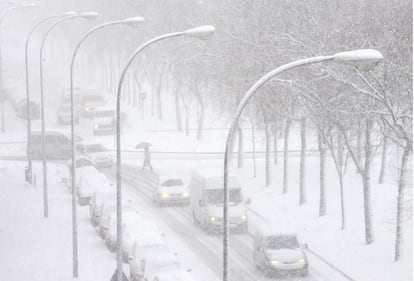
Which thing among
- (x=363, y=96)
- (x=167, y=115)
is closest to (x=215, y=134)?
(x=167, y=115)

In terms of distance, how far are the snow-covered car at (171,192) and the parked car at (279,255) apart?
1125cm

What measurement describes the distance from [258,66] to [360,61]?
22.1 m

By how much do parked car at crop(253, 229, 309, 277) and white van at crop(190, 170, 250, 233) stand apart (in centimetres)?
479

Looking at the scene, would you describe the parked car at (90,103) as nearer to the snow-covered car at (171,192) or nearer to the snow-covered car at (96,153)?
the snow-covered car at (96,153)

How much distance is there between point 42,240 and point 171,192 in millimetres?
8056

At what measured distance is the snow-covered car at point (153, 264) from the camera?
2089 cm

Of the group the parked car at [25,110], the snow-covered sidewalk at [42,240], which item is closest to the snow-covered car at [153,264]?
the snow-covered sidewalk at [42,240]

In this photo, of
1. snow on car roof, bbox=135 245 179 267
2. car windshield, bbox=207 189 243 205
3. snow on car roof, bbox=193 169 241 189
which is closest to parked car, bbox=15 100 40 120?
snow on car roof, bbox=193 169 241 189

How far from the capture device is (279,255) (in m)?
24.3

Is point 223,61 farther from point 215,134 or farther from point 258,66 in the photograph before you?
point 215,134

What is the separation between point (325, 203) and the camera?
32500 millimetres

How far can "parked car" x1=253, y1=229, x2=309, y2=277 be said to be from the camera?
2417cm

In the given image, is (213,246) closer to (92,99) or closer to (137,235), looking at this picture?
(137,235)

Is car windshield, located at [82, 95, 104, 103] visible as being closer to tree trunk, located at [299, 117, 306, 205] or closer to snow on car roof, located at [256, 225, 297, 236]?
tree trunk, located at [299, 117, 306, 205]
